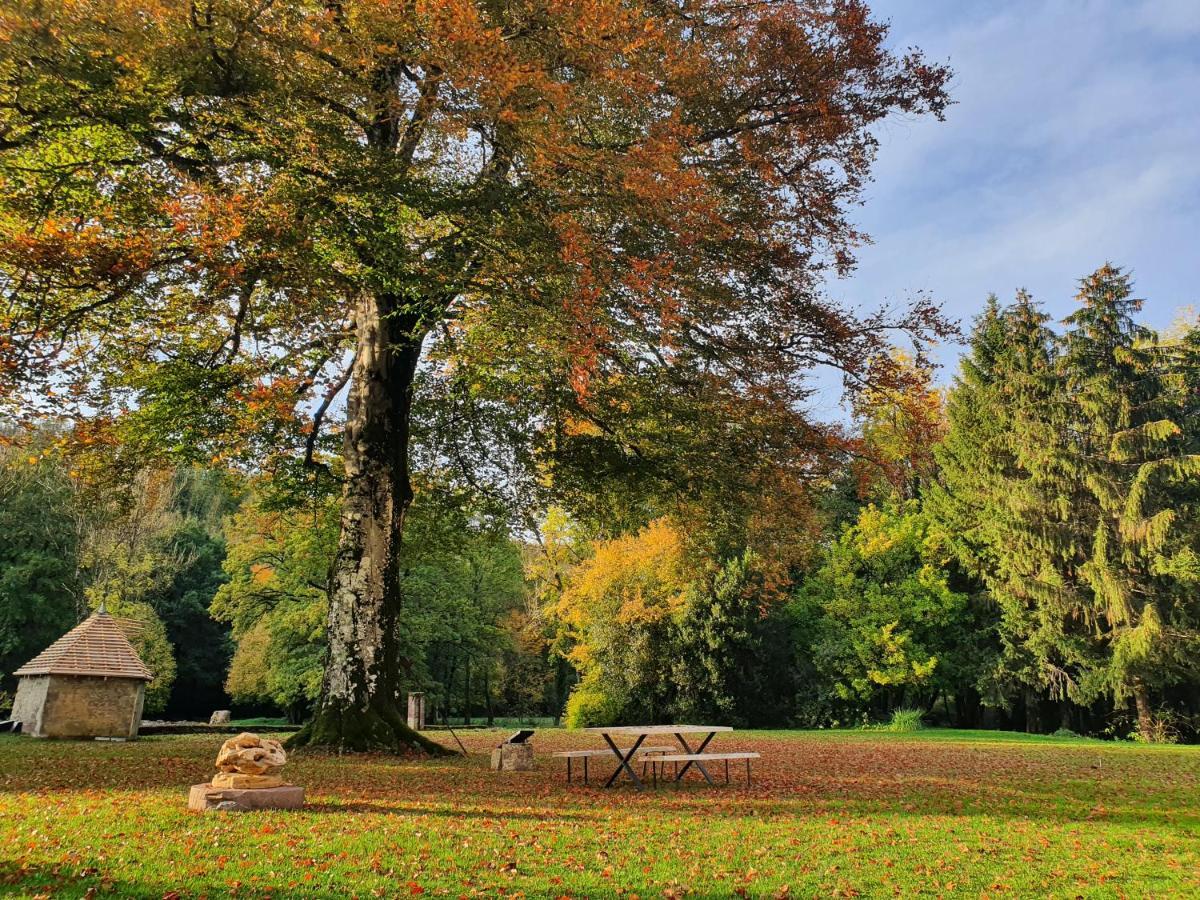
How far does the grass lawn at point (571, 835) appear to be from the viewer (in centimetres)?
548

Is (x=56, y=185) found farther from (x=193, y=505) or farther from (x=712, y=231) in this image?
(x=193, y=505)

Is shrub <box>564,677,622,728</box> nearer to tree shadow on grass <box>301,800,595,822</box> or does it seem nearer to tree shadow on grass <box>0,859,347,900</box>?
tree shadow on grass <box>301,800,595,822</box>

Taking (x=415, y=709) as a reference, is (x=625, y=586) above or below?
above

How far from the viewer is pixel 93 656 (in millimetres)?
20484

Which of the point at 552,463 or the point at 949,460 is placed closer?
the point at 552,463

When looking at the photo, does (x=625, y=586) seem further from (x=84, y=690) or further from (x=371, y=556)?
(x=371, y=556)

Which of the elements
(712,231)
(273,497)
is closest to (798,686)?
(273,497)

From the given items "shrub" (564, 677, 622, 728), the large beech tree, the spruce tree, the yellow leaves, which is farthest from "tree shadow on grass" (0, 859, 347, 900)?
the spruce tree

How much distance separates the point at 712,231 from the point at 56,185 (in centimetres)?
797

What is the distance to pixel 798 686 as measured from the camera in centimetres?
3388

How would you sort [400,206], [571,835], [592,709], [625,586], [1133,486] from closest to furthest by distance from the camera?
1. [571,835]
2. [400,206]
3. [1133,486]
4. [592,709]
5. [625,586]

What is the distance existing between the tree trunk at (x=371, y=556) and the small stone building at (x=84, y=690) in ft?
32.2

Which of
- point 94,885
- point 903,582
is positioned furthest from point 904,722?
point 94,885

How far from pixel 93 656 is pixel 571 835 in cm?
1805
